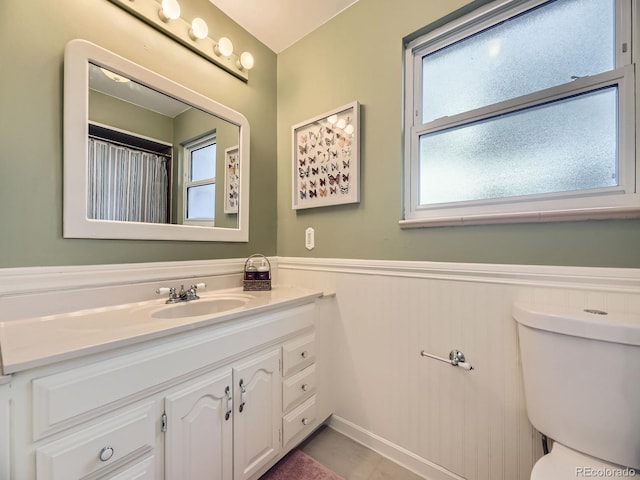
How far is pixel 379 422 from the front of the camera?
138 centimetres

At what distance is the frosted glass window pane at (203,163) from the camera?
4.49 feet

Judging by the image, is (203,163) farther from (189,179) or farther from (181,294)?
(181,294)

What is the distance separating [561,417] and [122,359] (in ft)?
4.31

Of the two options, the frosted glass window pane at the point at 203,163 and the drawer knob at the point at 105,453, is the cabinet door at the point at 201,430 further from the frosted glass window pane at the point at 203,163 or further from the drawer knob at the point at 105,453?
the frosted glass window pane at the point at 203,163

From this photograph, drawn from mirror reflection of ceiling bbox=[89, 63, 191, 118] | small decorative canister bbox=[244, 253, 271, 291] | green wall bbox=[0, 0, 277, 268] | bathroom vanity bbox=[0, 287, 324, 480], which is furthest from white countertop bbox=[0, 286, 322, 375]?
mirror reflection of ceiling bbox=[89, 63, 191, 118]

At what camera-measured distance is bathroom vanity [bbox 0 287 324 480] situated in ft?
2.02

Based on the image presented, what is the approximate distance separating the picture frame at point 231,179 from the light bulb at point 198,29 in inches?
21.1

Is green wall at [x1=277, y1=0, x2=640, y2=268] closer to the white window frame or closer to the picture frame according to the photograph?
the picture frame

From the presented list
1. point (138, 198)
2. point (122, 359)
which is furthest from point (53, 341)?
point (138, 198)

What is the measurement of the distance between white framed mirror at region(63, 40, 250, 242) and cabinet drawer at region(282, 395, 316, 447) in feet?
3.14

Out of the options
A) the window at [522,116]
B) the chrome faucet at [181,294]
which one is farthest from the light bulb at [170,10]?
the chrome faucet at [181,294]

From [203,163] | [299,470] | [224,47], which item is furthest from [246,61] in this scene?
[299,470]

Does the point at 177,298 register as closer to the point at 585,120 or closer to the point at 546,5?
the point at 585,120

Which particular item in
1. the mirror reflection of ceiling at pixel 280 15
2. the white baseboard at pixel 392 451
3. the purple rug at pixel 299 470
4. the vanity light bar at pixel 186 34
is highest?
the mirror reflection of ceiling at pixel 280 15
